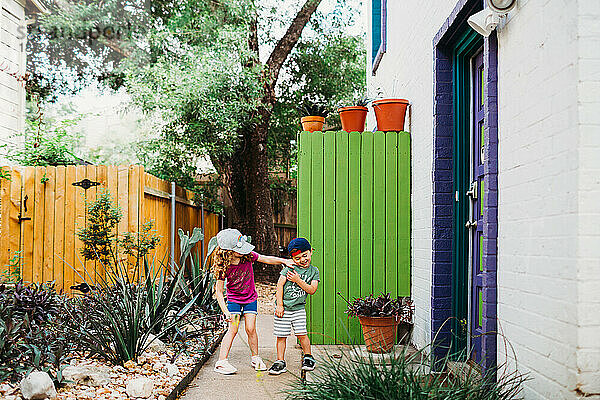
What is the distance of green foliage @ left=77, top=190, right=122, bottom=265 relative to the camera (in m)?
7.44

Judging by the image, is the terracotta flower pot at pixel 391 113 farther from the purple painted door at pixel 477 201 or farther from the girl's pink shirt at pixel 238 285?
the girl's pink shirt at pixel 238 285

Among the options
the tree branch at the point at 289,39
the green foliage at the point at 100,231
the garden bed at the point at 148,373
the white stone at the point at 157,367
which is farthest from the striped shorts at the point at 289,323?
the tree branch at the point at 289,39

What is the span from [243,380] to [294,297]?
0.73 m

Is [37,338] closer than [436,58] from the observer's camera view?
Yes

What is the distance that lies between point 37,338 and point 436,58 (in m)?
3.60

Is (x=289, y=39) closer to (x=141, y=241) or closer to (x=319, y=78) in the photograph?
(x=319, y=78)

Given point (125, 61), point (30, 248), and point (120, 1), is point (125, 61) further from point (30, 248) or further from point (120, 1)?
point (30, 248)

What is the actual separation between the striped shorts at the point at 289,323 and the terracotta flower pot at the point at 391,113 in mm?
2059

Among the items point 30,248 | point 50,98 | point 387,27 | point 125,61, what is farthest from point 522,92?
point 50,98

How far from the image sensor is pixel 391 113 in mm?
5945

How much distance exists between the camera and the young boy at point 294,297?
192 inches

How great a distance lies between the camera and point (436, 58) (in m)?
4.93

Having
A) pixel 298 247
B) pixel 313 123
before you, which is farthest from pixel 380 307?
pixel 313 123

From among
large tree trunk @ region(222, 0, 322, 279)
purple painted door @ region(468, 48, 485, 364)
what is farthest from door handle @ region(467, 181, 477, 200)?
large tree trunk @ region(222, 0, 322, 279)
